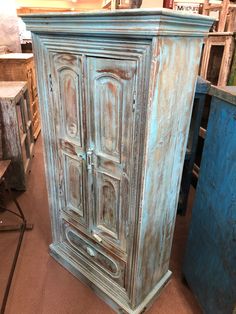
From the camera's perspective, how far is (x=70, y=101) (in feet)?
4.19

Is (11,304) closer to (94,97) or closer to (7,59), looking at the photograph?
(94,97)

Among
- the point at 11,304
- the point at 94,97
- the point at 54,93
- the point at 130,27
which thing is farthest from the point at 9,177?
the point at 130,27

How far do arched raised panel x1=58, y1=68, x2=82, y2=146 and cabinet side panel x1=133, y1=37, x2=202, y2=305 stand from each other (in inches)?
17.0

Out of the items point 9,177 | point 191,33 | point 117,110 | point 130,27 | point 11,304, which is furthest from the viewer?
point 9,177

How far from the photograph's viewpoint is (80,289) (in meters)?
1.64

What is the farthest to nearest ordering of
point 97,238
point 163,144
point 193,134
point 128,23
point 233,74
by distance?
point 233,74, point 193,134, point 97,238, point 163,144, point 128,23

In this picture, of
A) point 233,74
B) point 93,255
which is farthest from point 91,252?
point 233,74

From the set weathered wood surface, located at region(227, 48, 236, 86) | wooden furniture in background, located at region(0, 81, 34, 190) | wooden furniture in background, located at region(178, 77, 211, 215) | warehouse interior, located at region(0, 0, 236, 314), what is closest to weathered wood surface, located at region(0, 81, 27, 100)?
wooden furniture in background, located at region(0, 81, 34, 190)

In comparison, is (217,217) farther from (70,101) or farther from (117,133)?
(70,101)

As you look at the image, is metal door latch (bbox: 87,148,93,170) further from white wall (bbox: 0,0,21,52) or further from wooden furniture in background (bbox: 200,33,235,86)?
white wall (bbox: 0,0,21,52)

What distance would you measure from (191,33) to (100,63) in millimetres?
385

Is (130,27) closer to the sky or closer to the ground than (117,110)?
closer to the sky

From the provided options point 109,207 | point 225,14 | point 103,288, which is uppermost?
point 225,14

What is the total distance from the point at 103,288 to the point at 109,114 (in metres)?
1.09
